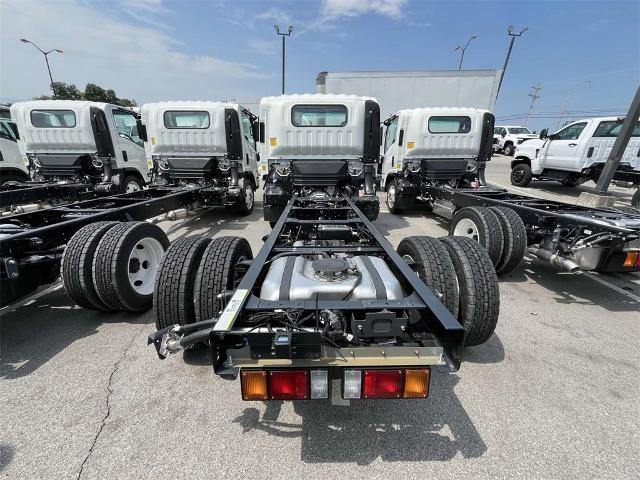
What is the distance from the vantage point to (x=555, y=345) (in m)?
2.83

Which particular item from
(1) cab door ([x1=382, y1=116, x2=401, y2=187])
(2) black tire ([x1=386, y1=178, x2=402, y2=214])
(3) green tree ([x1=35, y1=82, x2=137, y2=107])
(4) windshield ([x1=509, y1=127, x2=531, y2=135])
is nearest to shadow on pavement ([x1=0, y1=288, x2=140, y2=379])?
(2) black tire ([x1=386, y1=178, x2=402, y2=214])

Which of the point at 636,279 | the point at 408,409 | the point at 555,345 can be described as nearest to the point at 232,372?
the point at 408,409

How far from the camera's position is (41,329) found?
2.96 m

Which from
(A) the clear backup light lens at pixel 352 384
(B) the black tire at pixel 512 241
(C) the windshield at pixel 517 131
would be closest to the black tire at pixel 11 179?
(A) the clear backup light lens at pixel 352 384

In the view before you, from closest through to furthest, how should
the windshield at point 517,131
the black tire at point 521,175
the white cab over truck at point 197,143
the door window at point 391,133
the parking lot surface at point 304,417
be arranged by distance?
the parking lot surface at point 304,417 < the white cab over truck at point 197,143 < the door window at point 391,133 < the black tire at point 521,175 < the windshield at point 517,131

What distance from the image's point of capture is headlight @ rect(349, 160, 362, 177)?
6152 mm

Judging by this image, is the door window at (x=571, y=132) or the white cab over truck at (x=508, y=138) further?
the white cab over truck at (x=508, y=138)

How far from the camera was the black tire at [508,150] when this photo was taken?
25.5 meters

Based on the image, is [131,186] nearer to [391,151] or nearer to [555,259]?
[391,151]

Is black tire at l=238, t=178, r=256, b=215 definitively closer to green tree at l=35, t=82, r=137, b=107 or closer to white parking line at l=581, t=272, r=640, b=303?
white parking line at l=581, t=272, r=640, b=303

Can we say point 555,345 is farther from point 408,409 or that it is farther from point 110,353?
point 110,353

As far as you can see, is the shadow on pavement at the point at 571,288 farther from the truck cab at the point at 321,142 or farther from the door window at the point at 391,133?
the door window at the point at 391,133

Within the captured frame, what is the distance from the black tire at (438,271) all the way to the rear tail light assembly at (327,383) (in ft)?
2.63

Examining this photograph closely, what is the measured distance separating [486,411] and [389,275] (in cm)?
113
